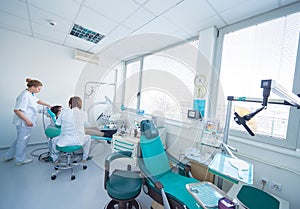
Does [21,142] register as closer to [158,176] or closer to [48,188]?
[48,188]

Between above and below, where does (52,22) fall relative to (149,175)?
above

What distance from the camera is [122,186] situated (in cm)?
129

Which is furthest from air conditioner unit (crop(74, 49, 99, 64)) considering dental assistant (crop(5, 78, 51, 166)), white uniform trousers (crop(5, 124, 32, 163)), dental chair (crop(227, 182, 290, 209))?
dental chair (crop(227, 182, 290, 209))

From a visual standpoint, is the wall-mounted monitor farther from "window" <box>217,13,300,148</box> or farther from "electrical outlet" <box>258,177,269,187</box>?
→ "electrical outlet" <box>258,177,269,187</box>

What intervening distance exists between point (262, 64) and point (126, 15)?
1920 mm

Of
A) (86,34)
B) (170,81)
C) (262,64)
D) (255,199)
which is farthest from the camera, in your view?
(170,81)

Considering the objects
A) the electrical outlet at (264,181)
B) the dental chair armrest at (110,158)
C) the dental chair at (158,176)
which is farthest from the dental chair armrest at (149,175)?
the electrical outlet at (264,181)

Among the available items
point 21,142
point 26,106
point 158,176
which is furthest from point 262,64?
point 21,142

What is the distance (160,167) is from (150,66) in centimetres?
254

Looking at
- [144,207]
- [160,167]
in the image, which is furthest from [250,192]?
[144,207]

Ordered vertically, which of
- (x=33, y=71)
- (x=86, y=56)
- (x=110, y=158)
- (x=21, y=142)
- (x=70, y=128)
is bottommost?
(x=21, y=142)

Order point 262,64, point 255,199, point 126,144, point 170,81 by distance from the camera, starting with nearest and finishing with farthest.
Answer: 1. point 255,199
2. point 262,64
3. point 126,144
4. point 170,81

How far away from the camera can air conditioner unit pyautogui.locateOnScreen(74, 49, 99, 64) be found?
332cm

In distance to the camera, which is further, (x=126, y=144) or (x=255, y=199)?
(x=126, y=144)
